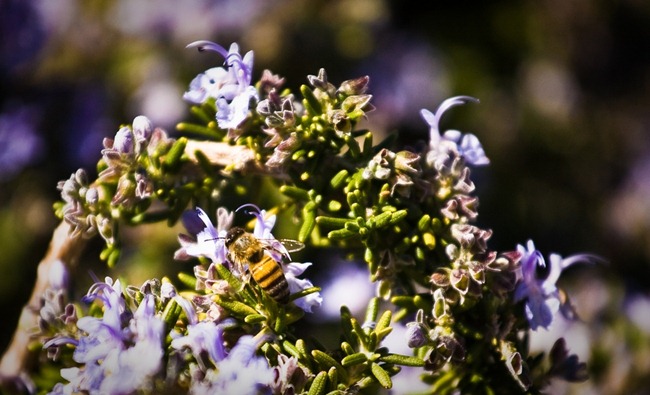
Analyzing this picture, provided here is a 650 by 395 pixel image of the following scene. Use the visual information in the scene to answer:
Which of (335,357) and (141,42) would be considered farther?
(141,42)

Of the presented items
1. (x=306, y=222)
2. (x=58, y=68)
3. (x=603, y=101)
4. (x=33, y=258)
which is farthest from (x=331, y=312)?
(x=603, y=101)

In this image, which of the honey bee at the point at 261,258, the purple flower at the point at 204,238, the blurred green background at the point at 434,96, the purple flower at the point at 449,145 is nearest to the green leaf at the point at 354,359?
the honey bee at the point at 261,258

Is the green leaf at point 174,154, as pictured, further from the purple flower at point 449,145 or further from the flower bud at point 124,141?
the purple flower at point 449,145

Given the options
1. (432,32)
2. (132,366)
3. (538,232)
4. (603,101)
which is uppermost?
(132,366)

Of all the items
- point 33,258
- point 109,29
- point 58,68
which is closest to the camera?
point 33,258

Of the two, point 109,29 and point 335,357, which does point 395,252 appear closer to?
point 335,357

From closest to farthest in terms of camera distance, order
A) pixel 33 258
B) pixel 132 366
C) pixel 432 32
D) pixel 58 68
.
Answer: pixel 132 366 < pixel 33 258 < pixel 58 68 < pixel 432 32

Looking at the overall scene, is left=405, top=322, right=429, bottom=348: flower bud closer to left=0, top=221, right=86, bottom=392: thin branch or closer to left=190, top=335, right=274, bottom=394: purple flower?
left=190, top=335, right=274, bottom=394: purple flower
